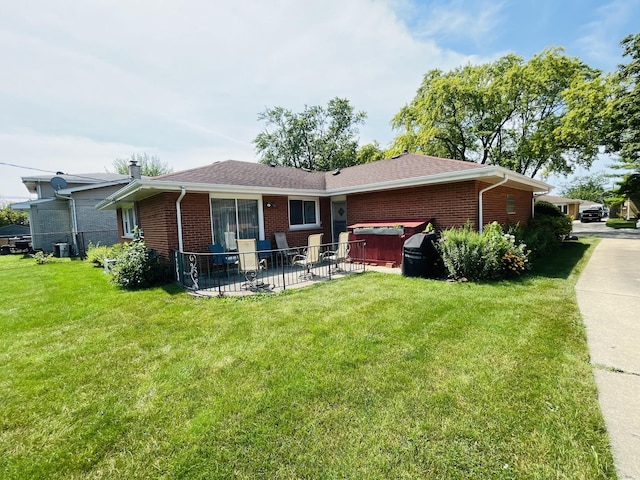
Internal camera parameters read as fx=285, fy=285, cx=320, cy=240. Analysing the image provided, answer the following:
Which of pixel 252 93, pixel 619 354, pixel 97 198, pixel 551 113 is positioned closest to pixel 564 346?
pixel 619 354

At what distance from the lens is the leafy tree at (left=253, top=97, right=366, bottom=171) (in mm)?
32875

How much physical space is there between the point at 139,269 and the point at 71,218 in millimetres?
15552

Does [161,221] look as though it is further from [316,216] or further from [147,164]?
[147,164]

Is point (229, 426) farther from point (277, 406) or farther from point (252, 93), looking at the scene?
point (252, 93)

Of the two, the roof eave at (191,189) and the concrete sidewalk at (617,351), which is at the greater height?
the roof eave at (191,189)

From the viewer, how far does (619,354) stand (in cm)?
343

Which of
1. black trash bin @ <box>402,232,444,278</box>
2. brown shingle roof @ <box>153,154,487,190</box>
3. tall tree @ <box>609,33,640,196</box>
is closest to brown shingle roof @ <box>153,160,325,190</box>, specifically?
brown shingle roof @ <box>153,154,487,190</box>

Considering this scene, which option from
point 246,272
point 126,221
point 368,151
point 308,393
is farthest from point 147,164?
point 308,393

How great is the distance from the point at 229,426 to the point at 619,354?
449 centimetres

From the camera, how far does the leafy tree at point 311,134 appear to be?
32.9 m

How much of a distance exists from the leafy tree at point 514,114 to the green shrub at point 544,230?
6192 millimetres

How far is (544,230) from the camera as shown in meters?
11.7

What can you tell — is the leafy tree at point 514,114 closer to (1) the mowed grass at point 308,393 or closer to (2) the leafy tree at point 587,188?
(1) the mowed grass at point 308,393

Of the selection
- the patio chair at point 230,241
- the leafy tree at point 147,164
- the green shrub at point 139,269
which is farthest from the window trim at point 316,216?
the leafy tree at point 147,164
